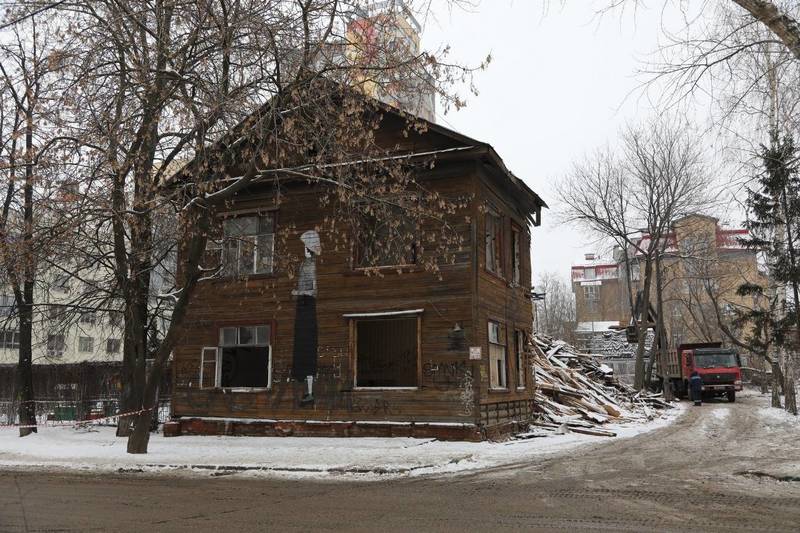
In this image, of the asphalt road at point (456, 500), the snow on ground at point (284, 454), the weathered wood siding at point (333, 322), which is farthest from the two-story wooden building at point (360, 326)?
the asphalt road at point (456, 500)

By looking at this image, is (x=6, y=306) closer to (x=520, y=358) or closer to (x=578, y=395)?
(x=520, y=358)

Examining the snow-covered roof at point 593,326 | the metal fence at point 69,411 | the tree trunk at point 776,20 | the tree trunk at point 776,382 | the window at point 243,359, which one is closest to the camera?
the tree trunk at point 776,20

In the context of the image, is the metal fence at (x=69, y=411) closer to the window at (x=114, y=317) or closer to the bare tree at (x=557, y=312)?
the window at (x=114, y=317)

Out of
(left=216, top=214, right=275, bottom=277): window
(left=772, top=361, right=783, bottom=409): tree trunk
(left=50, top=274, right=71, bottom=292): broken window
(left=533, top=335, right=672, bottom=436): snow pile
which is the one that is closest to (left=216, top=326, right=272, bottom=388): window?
(left=216, top=214, right=275, bottom=277): window

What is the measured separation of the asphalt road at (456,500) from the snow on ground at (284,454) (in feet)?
3.05

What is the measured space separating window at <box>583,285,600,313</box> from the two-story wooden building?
8971 centimetres

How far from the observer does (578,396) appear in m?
23.5

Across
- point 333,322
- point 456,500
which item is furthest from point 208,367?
point 456,500

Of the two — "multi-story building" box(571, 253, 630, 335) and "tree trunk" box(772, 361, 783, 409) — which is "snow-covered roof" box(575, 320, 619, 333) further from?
"tree trunk" box(772, 361, 783, 409)

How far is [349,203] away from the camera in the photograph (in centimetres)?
1395

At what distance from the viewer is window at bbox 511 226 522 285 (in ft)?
66.3

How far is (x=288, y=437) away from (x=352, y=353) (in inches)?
109

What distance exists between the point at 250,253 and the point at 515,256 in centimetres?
823

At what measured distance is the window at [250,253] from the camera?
18.4 meters
